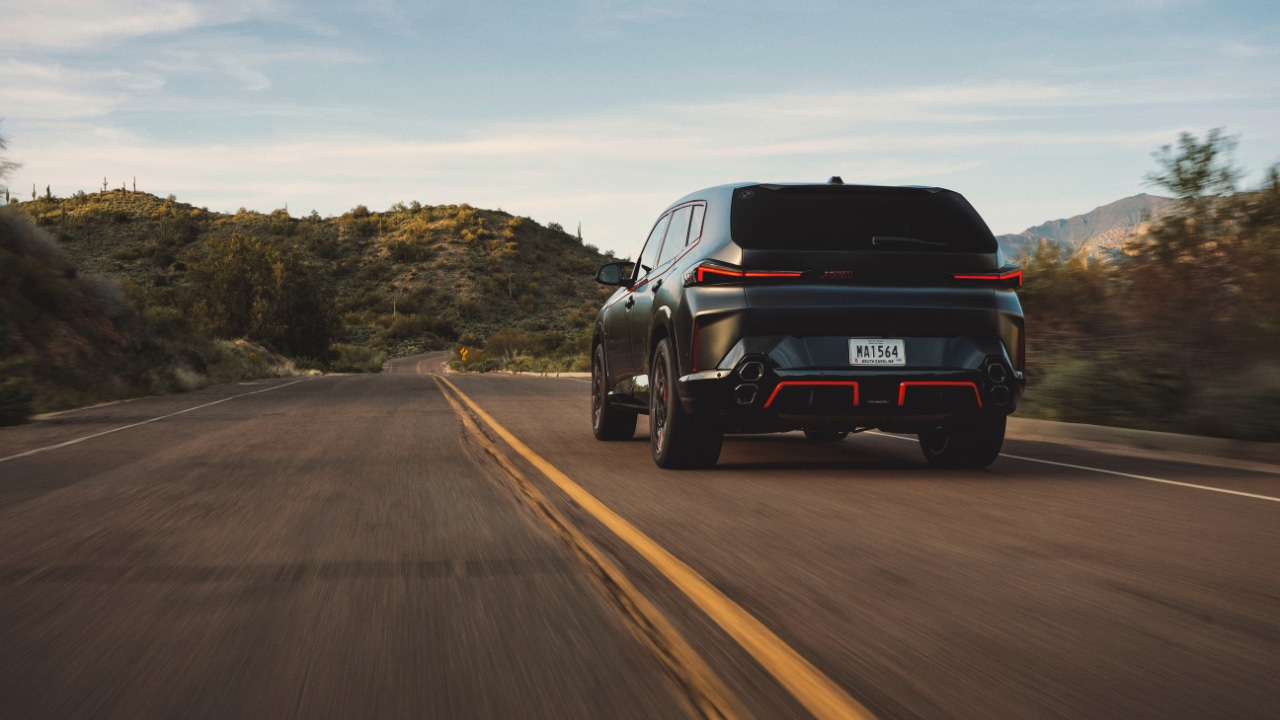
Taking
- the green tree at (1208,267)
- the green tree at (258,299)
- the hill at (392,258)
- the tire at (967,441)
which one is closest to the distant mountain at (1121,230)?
the green tree at (1208,267)

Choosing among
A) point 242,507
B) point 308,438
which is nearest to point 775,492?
point 242,507

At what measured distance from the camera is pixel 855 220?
30.2 feet

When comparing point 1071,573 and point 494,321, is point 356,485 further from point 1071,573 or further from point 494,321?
point 494,321

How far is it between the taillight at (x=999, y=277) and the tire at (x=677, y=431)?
6.94 ft

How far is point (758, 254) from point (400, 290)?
10211cm

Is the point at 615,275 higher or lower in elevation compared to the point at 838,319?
higher

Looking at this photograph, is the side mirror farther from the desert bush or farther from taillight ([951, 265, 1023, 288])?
the desert bush

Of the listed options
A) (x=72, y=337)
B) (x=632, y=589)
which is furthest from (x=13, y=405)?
(x=632, y=589)

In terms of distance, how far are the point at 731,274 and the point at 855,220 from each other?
114 cm

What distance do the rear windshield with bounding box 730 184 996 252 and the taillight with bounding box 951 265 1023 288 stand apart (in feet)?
0.68

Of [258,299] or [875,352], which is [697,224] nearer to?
[875,352]

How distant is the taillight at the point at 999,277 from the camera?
8953mm

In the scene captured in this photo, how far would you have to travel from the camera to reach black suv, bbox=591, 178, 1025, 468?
28.3ft

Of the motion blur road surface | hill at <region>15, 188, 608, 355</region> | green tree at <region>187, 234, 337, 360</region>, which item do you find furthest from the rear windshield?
hill at <region>15, 188, 608, 355</region>
